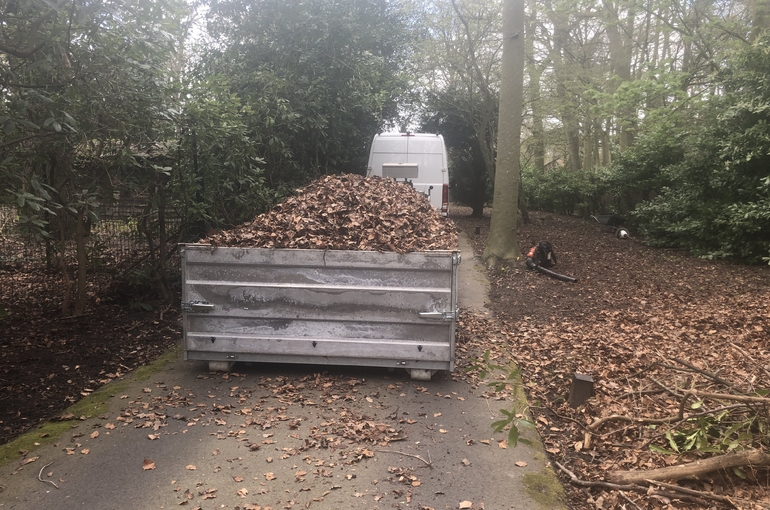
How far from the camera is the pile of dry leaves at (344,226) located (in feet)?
16.4

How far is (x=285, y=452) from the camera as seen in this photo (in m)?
3.75

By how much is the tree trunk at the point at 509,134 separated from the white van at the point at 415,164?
Result: 1329 mm

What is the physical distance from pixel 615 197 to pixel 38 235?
16756mm

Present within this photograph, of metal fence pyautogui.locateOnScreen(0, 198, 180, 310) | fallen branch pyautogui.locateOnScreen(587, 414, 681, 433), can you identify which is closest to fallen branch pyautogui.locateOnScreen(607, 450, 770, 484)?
fallen branch pyautogui.locateOnScreen(587, 414, 681, 433)

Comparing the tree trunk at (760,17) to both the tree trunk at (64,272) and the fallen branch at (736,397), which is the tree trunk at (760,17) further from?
the tree trunk at (64,272)

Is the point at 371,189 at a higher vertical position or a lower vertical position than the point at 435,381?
higher

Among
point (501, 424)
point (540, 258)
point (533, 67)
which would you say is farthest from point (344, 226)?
point (533, 67)

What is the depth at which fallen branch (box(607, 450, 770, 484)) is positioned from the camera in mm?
3174

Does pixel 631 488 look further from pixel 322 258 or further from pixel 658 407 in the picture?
pixel 322 258

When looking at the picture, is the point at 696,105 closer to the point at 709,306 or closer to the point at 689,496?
the point at 709,306

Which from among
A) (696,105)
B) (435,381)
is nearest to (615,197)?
(696,105)

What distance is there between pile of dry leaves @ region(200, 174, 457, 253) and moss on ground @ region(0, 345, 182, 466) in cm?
147

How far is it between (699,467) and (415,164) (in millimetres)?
8827

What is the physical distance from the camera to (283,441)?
154 inches
